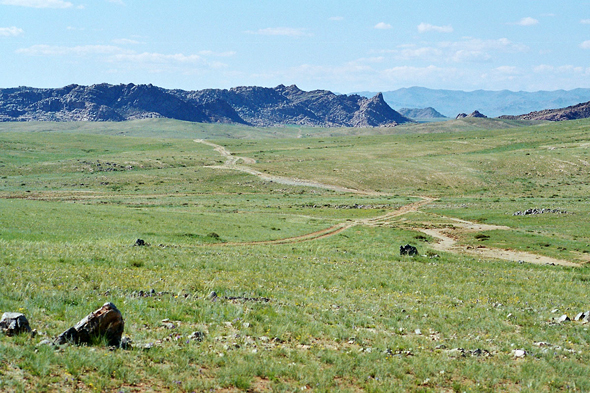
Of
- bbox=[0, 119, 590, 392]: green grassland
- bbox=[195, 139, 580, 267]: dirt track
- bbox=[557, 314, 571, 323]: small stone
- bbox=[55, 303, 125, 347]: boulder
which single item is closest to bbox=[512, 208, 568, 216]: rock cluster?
bbox=[0, 119, 590, 392]: green grassland

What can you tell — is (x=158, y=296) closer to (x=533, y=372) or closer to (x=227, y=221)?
(x=533, y=372)

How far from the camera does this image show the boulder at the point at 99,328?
37.7 feet

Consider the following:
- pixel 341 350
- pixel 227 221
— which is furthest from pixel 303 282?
pixel 227 221

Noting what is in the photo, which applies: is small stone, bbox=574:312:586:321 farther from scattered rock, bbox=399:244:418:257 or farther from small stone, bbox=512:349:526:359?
scattered rock, bbox=399:244:418:257

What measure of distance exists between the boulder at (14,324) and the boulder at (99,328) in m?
1.02

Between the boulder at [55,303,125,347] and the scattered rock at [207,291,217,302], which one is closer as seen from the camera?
the boulder at [55,303,125,347]

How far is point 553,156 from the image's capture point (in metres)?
152

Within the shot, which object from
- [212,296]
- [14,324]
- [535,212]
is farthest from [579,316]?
[535,212]

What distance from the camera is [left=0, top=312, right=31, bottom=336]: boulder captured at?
11328mm

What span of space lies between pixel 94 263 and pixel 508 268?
29.1m

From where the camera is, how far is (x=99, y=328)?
1170cm

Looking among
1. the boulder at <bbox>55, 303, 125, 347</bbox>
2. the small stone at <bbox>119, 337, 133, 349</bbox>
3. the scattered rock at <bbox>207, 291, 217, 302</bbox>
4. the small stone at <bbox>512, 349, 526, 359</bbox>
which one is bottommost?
the small stone at <bbox>512, 349, 526, 359</bbox>

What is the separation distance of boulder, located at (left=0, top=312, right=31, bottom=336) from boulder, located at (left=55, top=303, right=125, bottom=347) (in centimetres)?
102

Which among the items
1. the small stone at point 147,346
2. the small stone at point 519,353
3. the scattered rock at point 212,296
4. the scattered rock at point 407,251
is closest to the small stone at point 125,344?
the small stone at point 147,346
